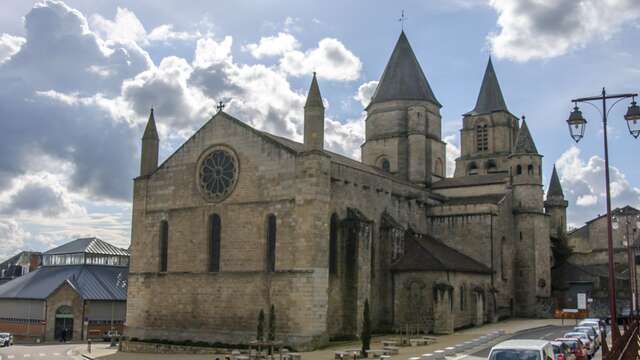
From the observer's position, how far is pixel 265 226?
44.2m

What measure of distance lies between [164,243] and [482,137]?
38944 millimetres

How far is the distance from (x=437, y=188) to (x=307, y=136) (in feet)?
78.0

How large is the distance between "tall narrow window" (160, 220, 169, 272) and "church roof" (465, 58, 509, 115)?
3927 cm

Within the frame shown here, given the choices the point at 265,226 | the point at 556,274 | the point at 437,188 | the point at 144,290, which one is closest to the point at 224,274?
the point at 265,226

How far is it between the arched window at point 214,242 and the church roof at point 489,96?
1519 inches

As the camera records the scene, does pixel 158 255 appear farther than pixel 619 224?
No

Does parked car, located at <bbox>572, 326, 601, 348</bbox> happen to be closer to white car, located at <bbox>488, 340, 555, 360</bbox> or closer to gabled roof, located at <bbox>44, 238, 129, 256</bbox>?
white car, located at <bbox>488, 340, 555, 360</bbox>

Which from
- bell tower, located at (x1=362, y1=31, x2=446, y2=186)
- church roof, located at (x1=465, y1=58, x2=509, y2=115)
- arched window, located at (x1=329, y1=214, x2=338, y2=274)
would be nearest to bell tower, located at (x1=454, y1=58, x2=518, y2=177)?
church roof, located at (x1=465, y1=58, x2=509, y2=115)

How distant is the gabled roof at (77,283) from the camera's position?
66.2 meters

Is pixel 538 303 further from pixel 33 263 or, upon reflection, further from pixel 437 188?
pixel 33 263

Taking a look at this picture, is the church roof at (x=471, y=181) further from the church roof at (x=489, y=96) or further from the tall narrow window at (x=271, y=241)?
the tall narrow window at (x=271, y=241)

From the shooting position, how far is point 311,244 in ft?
137

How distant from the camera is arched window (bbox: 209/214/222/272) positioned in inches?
1833

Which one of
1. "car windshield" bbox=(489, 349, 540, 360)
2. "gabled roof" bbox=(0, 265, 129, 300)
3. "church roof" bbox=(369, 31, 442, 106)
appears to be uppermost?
"church roof" bbox=(369, 31, 442, 106)
